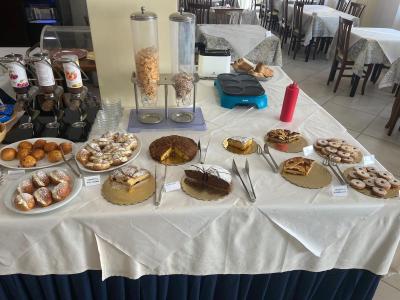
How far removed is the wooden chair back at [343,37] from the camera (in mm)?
2833

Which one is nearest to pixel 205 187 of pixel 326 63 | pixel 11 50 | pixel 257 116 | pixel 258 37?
pixel 257 116

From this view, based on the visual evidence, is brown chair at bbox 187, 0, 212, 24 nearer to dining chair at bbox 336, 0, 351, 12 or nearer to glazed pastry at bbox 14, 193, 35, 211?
dining chair at bbox 336, 0, 351, 12

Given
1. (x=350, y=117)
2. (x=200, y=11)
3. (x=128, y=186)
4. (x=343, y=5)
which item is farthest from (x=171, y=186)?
(x=343, y=5)

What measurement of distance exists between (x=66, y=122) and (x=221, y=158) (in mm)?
537

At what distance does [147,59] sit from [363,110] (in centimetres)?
238

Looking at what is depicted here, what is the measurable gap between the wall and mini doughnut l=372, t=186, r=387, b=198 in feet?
2.74

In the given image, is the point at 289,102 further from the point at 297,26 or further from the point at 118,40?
the point at 297,26

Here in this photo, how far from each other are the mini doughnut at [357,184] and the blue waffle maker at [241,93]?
0.50m

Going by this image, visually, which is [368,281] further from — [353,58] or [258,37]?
[353,58]

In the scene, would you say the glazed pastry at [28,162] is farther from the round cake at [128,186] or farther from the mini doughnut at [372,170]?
the mini doughnut at [372,170]

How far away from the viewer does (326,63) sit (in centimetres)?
402

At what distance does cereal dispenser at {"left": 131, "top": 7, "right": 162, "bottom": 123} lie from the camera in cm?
101

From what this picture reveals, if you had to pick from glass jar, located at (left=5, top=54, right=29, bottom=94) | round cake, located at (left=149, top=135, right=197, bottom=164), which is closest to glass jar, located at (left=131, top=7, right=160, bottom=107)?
round cake, located at (left=149, top=135, right=197, bottom=164)

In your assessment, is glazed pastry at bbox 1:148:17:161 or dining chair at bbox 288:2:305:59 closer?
glazed pastry at bbox 1:148:17:161
